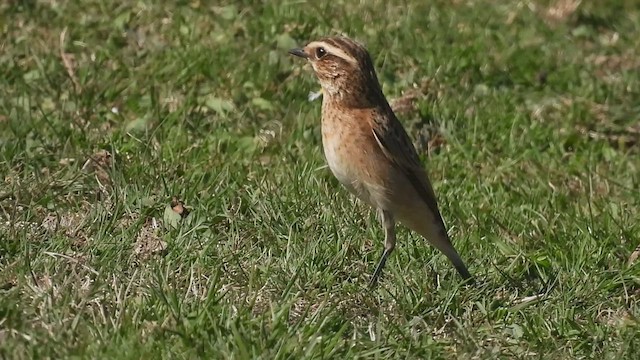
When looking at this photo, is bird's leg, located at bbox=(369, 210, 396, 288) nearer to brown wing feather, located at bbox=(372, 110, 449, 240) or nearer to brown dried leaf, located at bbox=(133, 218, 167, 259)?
brown wing feather, located at bbox=(372, 110, 449, 240)

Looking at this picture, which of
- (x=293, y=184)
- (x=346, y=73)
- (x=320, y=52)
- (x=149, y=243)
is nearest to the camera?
(x=149, y=243)

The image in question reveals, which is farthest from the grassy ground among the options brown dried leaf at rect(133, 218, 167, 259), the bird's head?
the bird's head

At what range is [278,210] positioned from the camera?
8.48m

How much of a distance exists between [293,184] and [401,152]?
112 cm

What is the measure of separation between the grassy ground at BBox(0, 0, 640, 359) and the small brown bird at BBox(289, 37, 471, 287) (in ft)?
0.92

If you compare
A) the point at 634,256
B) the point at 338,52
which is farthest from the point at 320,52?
the point at 634,256

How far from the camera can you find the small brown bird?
25.7 ft

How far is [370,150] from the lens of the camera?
7863 mm

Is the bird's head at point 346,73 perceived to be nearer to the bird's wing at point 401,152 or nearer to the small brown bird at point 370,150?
the small brown bird at point 370,150

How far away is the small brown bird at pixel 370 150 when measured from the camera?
7844 millimetres

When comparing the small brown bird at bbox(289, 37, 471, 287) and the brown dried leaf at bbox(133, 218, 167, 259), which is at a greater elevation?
the small brown bird at bbox(289, 37, 471, 287)

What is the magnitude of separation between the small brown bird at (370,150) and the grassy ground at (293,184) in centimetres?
28

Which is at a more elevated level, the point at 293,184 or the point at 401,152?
the point at 401,152

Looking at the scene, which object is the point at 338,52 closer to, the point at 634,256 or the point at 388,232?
the point at 388,232
